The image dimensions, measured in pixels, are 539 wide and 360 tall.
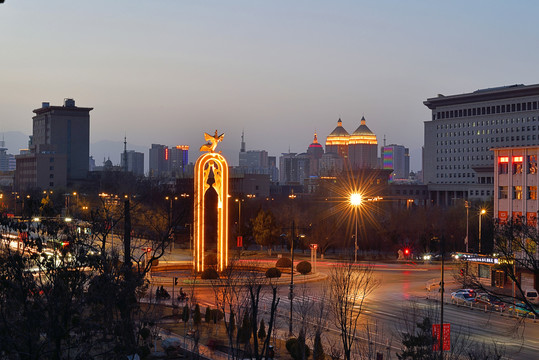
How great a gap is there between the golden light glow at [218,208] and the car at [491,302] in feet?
49.5

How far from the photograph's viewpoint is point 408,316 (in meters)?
31.5

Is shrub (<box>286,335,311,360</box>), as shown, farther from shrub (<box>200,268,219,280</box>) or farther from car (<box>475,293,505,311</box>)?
shrub (<box>200,268,219,280</box>)

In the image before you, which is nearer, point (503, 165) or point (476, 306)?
point (476, 306)

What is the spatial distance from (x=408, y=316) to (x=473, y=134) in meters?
123

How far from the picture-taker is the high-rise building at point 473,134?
13412 cm

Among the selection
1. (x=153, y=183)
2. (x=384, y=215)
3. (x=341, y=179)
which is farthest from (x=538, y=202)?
(x=153, y=183)

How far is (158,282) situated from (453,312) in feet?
58.4

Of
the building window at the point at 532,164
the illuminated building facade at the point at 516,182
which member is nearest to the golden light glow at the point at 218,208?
the illuminated building facade at the point at 516,182

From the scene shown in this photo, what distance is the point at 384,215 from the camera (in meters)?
89.1

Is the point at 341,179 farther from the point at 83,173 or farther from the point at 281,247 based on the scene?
the point at 83,173

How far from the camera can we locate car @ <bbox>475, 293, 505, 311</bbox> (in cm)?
3622

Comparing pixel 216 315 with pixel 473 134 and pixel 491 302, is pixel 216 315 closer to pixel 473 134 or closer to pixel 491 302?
pixel 491 302

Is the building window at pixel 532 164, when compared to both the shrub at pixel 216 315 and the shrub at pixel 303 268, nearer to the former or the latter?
the shrub at pixel 303 268

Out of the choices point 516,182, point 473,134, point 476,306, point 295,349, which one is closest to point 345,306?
point 295,349
